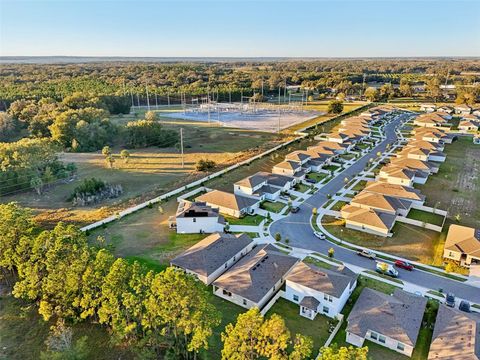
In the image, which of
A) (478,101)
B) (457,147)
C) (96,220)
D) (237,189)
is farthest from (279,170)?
(478,101)

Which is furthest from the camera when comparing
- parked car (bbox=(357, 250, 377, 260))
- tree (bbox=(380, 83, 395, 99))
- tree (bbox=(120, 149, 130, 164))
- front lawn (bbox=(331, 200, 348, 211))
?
tree (bbox=(380, 83, 395, 99))

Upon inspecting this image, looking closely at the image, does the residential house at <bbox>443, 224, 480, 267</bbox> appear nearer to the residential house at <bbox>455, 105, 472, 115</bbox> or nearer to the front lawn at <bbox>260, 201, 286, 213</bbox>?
the front lawn at <bbox>260, 201, 286, 213</bbox>

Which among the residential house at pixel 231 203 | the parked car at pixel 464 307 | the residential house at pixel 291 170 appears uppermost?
the residential house at pixel 291 170

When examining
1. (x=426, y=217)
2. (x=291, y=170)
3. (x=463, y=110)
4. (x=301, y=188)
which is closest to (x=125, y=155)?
(x=291, y=170)

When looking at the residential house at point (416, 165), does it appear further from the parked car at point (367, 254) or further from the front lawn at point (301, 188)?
the parked car at point (367, 254)

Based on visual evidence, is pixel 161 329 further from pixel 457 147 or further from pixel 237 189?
pixel 457 147

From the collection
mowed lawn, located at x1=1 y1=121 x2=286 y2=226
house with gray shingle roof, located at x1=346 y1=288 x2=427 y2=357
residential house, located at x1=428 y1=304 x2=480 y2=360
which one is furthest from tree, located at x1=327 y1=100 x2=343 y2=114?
residential house, located at x1=428 y1=304 x2=480 y2=360

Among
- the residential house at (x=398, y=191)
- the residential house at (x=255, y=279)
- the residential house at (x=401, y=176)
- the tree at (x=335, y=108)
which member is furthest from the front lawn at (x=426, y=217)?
the tree at (x=335, y=108)
